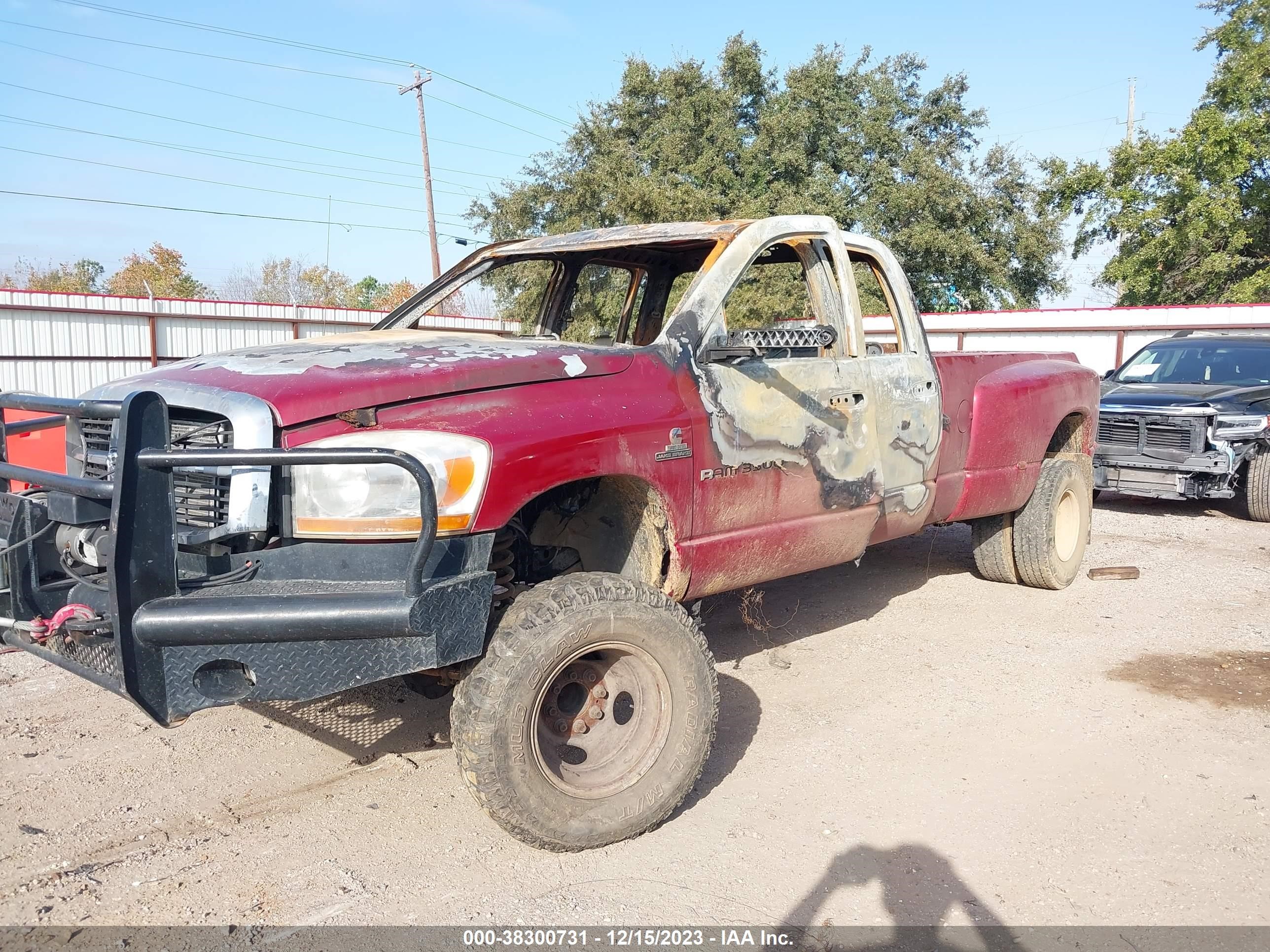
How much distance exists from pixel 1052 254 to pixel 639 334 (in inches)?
1138

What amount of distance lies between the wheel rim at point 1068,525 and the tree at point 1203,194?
72.5 ft

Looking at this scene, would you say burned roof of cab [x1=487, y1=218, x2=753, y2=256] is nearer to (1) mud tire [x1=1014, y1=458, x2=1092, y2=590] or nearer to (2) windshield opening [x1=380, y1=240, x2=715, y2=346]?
(2) windshield opening [x1=380, y1=240, x2=715, y2=346]

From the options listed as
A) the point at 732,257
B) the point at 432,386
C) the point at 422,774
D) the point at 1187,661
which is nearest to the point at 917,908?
the point at 422,774

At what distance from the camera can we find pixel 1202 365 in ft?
34.4

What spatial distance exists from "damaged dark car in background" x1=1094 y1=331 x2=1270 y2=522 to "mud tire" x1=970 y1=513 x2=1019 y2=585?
3.67 meters

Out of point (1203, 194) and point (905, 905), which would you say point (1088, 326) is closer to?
point (1203, 194)

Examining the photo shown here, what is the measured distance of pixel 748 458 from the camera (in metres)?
3.81

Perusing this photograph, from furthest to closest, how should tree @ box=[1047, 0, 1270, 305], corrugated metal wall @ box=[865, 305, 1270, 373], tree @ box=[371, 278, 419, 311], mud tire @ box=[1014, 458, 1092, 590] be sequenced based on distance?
tree @ box=[371, 278, 419, 311]
tree @ box=[1047, 0, 1270, 305]
corrugated metal wall @ box=[865, 305, 1270, 373]
mud tire @ box=[1014, 458, 1092, 590]

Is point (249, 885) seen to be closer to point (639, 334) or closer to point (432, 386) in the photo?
point (432, 386)

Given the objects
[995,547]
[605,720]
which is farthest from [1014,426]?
[605,720]

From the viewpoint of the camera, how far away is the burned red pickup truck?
8.57 ft

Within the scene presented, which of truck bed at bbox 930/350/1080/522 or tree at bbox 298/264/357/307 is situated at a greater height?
tree at bbox 298/264/357/307

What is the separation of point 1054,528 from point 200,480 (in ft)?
17.0

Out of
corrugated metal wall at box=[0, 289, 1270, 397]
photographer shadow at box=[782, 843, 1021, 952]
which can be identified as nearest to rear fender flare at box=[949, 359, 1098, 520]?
photographer shadow at box=[782, 843, 1021, 952]
